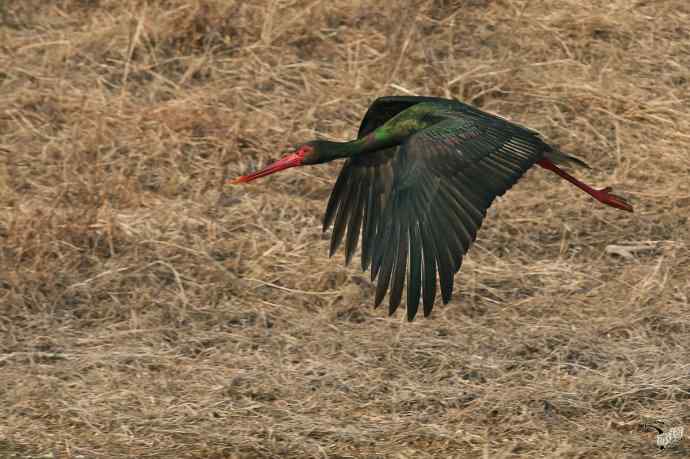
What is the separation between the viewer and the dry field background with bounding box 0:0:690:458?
4992mm

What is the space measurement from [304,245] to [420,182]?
1429mm

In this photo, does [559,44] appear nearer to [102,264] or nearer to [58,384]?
[102,264]

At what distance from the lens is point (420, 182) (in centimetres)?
488

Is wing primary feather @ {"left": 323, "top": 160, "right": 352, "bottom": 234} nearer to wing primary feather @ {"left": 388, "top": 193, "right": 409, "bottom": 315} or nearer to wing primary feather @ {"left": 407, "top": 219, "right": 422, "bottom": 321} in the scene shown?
wing primary feather @ {"left": 388, "top": 193, "right": 409, "bottom": 315}

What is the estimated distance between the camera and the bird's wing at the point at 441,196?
15.1 ft

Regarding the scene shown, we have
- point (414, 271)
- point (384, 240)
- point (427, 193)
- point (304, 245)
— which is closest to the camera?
point (414, 271)

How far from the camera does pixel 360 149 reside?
565 centimetres

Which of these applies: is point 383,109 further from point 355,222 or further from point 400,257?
point 400,257

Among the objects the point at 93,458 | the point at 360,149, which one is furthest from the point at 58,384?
the point at 360,149

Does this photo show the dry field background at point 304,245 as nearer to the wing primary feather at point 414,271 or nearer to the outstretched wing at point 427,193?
the outstretched wing at point 427,193

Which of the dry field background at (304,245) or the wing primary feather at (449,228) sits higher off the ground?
the wing primary feather at (449,228)

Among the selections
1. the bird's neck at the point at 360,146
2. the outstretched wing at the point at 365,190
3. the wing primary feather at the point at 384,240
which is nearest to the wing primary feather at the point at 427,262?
the wing primary feather at the point at 384,240

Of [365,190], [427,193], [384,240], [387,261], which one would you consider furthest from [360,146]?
[387,261]

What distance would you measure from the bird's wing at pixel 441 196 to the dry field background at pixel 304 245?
61 centimetres
